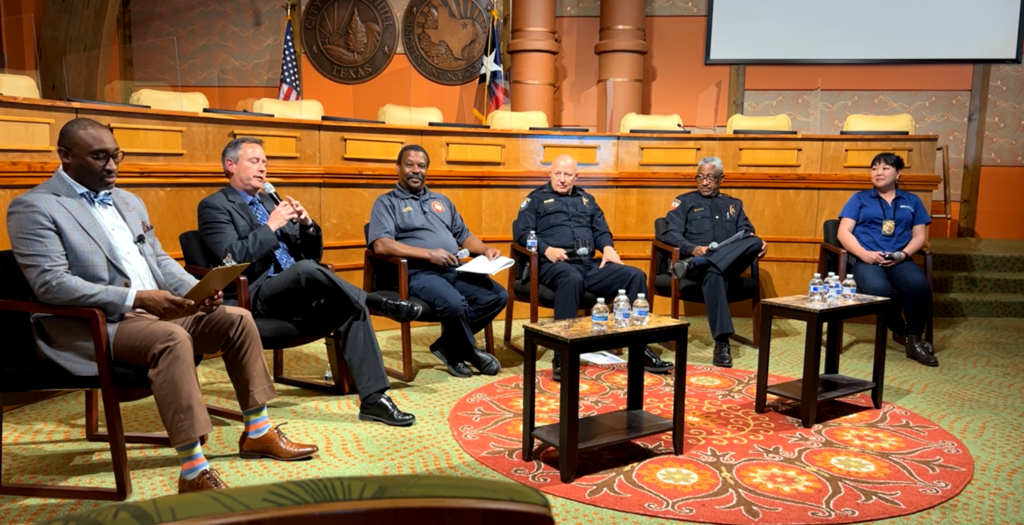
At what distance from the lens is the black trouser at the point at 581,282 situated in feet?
12.5

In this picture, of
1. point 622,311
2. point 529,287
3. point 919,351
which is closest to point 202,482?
point 622,311

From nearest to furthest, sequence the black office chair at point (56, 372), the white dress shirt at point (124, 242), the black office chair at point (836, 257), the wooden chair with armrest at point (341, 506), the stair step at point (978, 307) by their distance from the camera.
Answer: the wooden chair with armrest at point (341, 506) < the black office chair at point (56, 372) < the white dress shirt at point (124, 242) < the black office chair at point (836, 257) < the stair step at point (978, 307)

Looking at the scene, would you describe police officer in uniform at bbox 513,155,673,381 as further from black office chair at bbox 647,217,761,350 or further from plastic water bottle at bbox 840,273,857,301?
plastic water bottle at bbox 840,273,857,301

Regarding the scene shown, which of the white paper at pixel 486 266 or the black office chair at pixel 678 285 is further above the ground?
the white paper at pixel 486 266

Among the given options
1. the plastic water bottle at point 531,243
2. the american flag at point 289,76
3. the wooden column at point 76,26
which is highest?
the wooden column at point 76,26

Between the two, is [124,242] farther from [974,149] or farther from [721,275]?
[974,149]

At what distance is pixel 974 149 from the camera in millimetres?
7223

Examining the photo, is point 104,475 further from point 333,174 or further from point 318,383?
point 333,174

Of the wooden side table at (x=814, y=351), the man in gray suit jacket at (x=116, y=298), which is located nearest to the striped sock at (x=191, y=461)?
the man in gray suit jacket at (x=116, y=298)

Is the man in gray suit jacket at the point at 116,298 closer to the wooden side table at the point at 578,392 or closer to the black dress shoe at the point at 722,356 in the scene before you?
the wooden side table at the point at 578,392

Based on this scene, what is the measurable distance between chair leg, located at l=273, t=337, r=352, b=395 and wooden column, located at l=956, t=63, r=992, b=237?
6.58m

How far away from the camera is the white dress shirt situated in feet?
7.72

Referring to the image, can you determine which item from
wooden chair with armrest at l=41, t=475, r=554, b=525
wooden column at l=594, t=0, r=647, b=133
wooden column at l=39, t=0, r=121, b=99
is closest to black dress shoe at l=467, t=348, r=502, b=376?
wooden chair with armrest at l=41, t=475, r=554, b=525

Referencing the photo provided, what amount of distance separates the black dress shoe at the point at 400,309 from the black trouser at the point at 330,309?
0.40 metres
